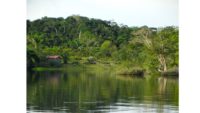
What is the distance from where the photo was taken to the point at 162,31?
211 inches

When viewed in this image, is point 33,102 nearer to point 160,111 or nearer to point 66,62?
point 66,62

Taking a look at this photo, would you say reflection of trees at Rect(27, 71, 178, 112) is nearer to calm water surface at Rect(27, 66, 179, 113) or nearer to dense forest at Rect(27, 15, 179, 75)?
calm water surface at Rect(27, 66, 179, 113)

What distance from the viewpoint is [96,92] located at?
5.38 metres

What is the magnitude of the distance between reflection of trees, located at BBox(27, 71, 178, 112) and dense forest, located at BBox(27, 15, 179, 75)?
16 cm

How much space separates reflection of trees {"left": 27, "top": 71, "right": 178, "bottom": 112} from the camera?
5242 millimetres

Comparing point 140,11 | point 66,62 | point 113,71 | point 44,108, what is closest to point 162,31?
point 140,11

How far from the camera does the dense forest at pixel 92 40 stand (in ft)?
17.5

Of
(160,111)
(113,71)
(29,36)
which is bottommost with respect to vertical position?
(160,111)

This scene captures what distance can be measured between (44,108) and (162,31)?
1.39 m

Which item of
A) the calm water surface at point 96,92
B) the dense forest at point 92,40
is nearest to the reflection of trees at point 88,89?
the calm water surface at point 96,92

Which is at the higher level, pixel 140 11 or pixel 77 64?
pixel 140 11

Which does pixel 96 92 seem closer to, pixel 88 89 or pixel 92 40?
pixel 88 89

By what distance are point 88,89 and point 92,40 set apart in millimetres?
488

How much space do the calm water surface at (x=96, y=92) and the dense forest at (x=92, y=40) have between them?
14 centimetres
